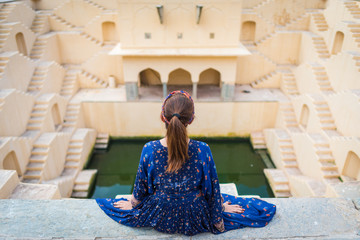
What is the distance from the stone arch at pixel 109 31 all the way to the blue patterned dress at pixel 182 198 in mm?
11921

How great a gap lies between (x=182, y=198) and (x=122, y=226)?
2.64 ft

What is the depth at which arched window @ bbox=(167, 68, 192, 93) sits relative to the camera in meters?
12.9

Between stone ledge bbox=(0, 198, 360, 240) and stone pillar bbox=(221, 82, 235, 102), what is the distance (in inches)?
319

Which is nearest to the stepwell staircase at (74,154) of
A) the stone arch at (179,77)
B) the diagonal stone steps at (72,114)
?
the diagonal stone steps at (72,114)

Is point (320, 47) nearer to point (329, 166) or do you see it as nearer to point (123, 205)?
point (329, 166)

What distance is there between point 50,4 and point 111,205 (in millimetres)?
13388

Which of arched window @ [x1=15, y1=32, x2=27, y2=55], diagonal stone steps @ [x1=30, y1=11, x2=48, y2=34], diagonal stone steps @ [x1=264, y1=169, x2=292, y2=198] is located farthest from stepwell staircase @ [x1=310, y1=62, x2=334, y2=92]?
diagonal stone steps @ [x1=30, y1=11, x2=48, y2=34]

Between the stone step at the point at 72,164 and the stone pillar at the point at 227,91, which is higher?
the stone pillar at the point at 227,91

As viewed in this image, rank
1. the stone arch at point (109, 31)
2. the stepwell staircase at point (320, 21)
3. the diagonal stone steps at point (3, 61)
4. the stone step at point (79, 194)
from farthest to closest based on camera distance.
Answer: the stone arch at point (109, 31)
the stepwell staircase at point (320, 21)
the stone step at point (79, 194)
the diagonal stone steps at point (3, 61)

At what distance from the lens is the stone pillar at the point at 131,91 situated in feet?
36.2

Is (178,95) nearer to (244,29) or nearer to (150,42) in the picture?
(150,42)

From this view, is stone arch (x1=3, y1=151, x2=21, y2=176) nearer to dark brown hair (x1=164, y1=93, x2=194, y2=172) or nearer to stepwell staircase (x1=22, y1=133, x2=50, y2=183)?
stepwell staircase (x1=22, y1=133, x2=50, y2=183)

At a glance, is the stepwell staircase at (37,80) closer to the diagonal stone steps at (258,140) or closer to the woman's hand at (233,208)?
the diagonal stone steps at (258,140)

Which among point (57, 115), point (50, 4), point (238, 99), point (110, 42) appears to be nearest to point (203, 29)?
point (238, 99)
